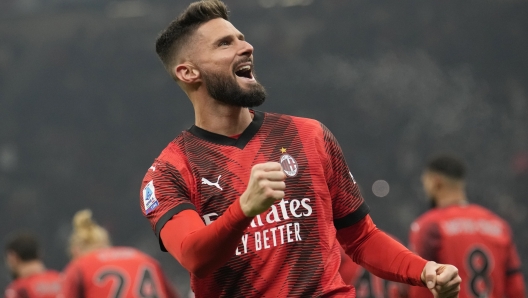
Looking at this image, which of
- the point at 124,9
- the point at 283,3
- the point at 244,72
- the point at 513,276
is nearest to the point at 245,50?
the point at 244,72

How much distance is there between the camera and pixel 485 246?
4.34 m

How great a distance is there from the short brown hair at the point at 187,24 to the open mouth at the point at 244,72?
0.22m

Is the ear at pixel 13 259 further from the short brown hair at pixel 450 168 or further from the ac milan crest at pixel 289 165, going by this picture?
the ac milan crest at pixel 289 165

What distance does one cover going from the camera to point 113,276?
4629 millimetres

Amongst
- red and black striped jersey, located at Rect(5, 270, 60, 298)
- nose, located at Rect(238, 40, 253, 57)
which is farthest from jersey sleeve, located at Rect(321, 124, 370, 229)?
red and black striped jersey, located at Rect(5, 270, 60, 298)

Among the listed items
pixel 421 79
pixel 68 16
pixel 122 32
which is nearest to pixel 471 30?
pixel 421 79

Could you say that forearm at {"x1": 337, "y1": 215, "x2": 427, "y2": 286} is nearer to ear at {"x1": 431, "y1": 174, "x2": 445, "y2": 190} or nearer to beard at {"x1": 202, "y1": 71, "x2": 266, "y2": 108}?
beard at {"x1": 202, "y1": 71, "x2": 266, "y2": 108}

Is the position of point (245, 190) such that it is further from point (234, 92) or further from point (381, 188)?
point (381, 188)

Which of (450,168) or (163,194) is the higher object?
(163,194)

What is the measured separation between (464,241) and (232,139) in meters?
2.32

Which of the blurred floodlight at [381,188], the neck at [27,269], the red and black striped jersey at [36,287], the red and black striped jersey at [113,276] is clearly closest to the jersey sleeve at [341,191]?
the red and black striped jersey at [113,276]

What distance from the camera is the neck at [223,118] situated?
8.18 feet

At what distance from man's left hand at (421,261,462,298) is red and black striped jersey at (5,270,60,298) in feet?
13.1

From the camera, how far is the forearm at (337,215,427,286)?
2.26 meters
